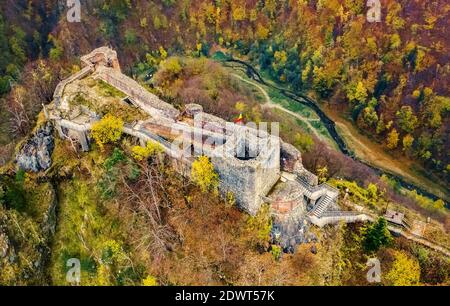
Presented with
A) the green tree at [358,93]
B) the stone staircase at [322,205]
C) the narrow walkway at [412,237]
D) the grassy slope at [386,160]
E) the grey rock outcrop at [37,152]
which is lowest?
the grassy slope at [386,160]

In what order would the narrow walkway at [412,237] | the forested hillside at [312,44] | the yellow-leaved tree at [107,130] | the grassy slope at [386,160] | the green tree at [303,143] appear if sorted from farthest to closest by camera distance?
1. the forested hillside at [312,44]
2. the grassy slope at [386,160]
3. the green tree at [303,143]
4. the yellow-leaved tree at [107,130]
5. the narrow walkway at [412,237]

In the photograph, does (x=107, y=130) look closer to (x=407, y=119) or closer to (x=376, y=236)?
(x=376, y=236)

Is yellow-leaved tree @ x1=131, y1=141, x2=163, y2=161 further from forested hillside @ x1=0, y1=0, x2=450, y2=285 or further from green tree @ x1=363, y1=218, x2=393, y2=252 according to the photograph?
green tree @ x1=363, y1=218, x2=393, y2=252

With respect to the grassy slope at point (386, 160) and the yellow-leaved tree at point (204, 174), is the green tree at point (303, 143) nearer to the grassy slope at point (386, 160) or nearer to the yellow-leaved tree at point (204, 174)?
the grassy slope at point (386, 160)

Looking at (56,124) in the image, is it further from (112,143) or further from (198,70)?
(198,70)

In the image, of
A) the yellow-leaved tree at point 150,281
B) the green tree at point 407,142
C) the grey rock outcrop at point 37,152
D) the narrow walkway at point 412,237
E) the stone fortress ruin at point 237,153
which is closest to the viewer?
the yellow-leaved tree at point 150,281

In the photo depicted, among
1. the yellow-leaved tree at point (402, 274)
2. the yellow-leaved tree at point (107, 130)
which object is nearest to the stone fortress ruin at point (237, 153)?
the yellow-leaved tree at point (107, 130)

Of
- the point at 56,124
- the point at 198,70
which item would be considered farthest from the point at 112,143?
the point at 198,70
